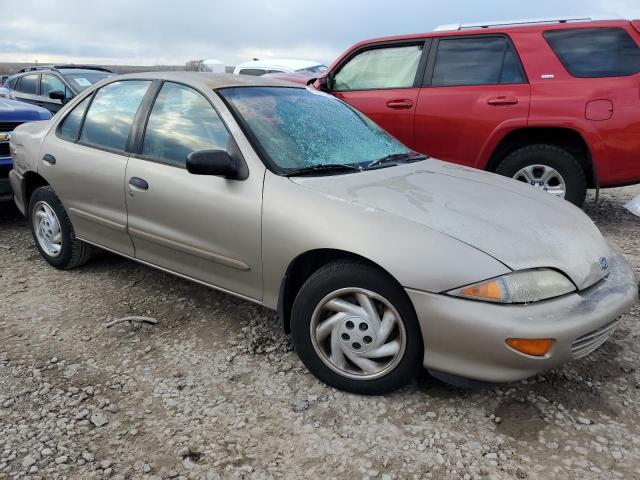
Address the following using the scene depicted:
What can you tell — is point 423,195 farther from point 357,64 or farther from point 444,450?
point 357,64

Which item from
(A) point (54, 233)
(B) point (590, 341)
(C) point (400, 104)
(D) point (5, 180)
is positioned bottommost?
(A) point (54, 233)

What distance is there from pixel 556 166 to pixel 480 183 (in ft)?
7.72

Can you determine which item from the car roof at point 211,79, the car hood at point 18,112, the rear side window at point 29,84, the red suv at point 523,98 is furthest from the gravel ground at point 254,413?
the rear side window at point 29,84

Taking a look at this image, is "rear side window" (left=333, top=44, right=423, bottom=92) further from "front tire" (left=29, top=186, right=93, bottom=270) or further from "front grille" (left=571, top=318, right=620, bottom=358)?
"front grille" (left=571, top=318, right=620, bottom=358)

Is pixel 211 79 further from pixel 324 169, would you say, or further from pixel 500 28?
pixel 500 28

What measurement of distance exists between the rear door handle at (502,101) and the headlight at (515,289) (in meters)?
3.22

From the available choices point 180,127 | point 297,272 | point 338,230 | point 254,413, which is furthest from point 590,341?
point 180,127

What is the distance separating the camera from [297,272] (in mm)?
2781

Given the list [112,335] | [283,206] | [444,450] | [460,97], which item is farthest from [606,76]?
[112,335]

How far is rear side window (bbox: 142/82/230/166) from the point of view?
3.11 m

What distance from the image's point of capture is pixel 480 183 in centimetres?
311

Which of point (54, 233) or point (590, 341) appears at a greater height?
point (590, 341)

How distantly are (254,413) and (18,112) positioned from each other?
4577mm

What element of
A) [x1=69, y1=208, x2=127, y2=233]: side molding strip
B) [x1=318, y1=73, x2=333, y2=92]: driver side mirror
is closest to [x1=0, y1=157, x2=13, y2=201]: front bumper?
[x1=69, y1=208, x2=127, y2=233]: side molding strip
